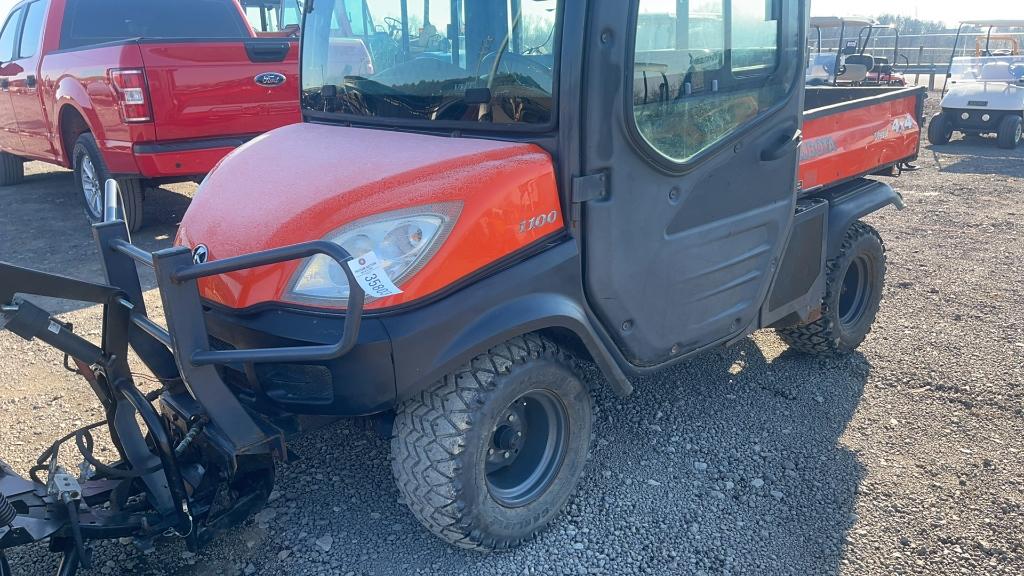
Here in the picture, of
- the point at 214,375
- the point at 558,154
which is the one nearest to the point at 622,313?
the point at 558,154

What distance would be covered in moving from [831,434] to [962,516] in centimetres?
64

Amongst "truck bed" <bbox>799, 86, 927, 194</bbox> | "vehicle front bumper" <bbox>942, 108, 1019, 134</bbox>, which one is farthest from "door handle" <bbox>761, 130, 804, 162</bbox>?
"vehicle front bumper" <bbox>942, 108, 1019, 134</bbox>

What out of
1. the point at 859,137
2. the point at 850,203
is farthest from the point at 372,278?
the point at 859,137

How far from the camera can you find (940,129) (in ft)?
38.7

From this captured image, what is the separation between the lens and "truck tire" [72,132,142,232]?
6.14m

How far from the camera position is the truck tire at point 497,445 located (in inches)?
93.9

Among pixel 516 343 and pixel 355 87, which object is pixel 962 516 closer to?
pixel 516 343

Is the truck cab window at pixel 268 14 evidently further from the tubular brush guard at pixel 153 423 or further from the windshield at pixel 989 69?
the windshield at pixel 989 69

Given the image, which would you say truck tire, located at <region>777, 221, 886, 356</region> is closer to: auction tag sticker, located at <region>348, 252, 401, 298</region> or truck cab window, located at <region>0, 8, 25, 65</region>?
auction tag sticker, located at <region>348, 252, 401, 298</region>

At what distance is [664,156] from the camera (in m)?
2.65

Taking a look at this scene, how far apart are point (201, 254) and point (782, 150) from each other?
6.97ft

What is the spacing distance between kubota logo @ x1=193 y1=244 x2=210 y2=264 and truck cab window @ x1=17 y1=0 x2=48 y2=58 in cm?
569

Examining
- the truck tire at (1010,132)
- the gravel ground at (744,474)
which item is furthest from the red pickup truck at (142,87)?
the truck tire at (1010,132)

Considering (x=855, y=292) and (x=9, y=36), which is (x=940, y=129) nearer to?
(x=855, y=292)
